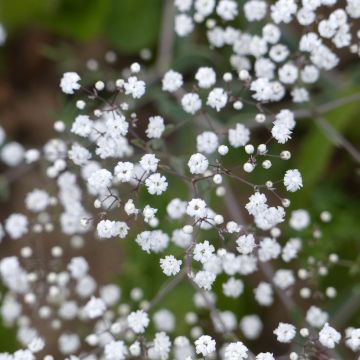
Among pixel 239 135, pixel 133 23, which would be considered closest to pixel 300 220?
pixel 239 135

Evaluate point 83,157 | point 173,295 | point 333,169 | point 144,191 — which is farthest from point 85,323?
point 333,169

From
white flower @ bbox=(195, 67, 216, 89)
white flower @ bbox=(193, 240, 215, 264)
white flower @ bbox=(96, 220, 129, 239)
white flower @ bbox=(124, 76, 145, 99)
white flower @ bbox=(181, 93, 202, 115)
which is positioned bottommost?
white flower @ bbox=(96, 220, 129, 239)

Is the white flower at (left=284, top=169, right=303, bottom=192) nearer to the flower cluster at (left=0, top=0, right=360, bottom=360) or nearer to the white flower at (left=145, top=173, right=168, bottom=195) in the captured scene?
the flower cluster at (left=0, top=0, right=360, bottom=360)

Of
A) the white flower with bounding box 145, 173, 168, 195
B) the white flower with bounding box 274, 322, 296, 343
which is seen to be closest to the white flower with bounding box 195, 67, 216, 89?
the white flower with bounding box 145, 173, 168, 195

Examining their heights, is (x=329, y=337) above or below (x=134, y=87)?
below

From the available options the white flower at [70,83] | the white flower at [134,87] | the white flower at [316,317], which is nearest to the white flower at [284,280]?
the white flower at [316,317]

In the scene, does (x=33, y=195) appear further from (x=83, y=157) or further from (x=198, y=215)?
(x=198, y=215)

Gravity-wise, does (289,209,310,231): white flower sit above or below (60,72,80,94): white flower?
below

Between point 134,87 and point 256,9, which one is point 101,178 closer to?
point 134,87

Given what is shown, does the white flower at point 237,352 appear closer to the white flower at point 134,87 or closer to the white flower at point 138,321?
the white flower at point 138,321

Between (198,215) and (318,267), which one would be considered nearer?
(198,215)

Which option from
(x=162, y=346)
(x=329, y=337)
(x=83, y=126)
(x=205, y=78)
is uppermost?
(x=205, y=78)
